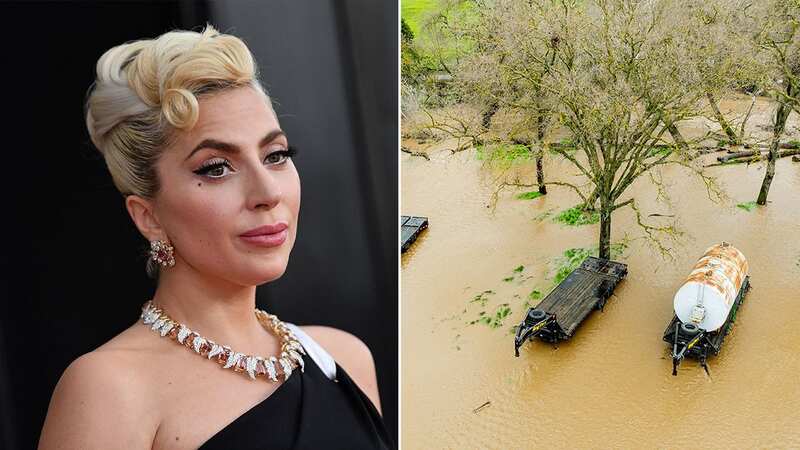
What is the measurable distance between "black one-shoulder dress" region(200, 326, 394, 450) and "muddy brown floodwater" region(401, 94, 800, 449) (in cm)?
402

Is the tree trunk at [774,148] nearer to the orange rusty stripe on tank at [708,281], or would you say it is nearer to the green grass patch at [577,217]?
the green grass patch at [577,217]

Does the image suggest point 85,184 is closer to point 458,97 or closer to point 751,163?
point 458,97

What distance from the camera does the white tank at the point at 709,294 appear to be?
21.7ft

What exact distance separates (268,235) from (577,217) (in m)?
7.40

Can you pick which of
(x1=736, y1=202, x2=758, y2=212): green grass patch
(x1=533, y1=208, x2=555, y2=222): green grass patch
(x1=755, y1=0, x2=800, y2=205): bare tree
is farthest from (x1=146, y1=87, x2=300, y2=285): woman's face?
(x1=736, y1=202, x2=758, y2=212): green grass patch

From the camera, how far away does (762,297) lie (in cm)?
769

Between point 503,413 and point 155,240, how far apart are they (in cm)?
512

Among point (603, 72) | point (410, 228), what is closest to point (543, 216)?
point (410, 228)

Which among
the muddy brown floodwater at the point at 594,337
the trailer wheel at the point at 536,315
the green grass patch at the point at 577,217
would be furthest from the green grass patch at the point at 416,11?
the trailer wheel at the point at 536,315

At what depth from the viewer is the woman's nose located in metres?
2.29

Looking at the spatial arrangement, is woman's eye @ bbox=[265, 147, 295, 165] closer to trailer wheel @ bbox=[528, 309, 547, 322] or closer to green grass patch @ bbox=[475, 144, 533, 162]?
trailer wheel @ bbox=[528, 309, 547, 322]

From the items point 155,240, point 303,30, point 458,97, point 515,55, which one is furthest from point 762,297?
point 155,240

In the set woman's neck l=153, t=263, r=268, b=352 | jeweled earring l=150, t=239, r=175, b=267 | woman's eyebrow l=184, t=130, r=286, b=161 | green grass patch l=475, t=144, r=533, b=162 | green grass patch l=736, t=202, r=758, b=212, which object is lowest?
green grass patch l=736, t=202, r=758, b=212

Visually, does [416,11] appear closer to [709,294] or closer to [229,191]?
[709,294]
